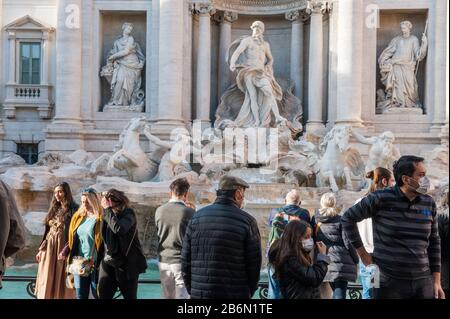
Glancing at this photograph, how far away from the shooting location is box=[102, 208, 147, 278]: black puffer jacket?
755 cm

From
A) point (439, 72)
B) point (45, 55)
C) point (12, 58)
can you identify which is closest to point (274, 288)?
point (439, 72)

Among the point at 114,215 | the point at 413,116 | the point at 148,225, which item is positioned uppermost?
the point at 413,116

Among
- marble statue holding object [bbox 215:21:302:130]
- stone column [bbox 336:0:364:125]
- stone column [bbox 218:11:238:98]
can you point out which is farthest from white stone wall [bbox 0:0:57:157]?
stone column [bbox 336:0:364:125]

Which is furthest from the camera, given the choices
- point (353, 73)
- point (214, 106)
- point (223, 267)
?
point (214, 106)

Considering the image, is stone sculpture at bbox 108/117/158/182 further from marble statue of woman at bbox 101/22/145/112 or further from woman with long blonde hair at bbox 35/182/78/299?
woman with long blonde hair at bbox 35/182/78/299

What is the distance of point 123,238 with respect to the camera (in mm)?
7590

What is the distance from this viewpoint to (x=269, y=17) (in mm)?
23312

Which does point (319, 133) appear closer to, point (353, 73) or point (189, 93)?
point (353, 73)

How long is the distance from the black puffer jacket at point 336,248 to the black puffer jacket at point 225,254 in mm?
2158

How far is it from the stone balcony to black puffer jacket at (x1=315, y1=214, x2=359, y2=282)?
50.9ft

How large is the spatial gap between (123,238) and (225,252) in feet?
5.39

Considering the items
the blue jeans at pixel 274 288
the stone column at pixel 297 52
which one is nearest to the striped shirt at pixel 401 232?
the blue jeans at pixel 274 288

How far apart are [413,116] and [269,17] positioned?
5.46 m

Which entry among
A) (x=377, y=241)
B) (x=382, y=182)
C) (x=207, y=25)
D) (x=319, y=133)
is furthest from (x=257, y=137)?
(x=377, y=241)
